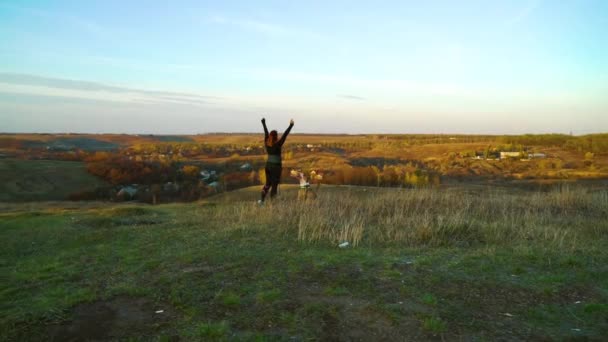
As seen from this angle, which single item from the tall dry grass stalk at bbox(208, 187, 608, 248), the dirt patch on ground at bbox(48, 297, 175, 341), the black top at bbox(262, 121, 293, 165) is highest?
the black top at bbox(262, 121, 293, 165)

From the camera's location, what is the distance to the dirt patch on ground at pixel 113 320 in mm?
4305

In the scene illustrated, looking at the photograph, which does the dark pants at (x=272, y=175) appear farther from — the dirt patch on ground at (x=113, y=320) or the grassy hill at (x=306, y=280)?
the dirt patch on ground at (x=113, y=320)

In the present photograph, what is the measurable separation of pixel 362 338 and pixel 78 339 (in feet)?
8.76

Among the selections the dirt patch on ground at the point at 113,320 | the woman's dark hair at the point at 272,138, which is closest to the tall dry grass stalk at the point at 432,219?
the woman's dark hair at the point at 272,138

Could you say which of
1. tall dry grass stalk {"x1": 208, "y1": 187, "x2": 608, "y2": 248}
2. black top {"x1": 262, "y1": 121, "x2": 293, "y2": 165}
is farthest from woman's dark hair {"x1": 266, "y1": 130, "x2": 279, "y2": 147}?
tall dry grass stalk {"x1": 208, "y1": 187, "x2": 608, "y2": 248}

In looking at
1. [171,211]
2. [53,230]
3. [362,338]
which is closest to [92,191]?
[171,211]

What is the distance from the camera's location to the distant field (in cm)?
2956

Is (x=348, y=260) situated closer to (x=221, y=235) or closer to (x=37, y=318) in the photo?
(x=221, y=235)

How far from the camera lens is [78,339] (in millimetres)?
4238

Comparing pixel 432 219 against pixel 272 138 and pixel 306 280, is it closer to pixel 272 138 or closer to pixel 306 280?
pixel 306 280

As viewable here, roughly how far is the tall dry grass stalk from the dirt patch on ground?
3709mm

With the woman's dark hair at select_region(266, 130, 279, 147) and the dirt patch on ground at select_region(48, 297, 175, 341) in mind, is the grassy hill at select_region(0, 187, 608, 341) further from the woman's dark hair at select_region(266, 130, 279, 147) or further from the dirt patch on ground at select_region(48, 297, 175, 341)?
the woman's dark hair at select_region(266, 130, 279, 147)

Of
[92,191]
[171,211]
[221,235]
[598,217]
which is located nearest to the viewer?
[221,235]

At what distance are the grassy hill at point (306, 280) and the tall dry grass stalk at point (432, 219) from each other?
60mm
